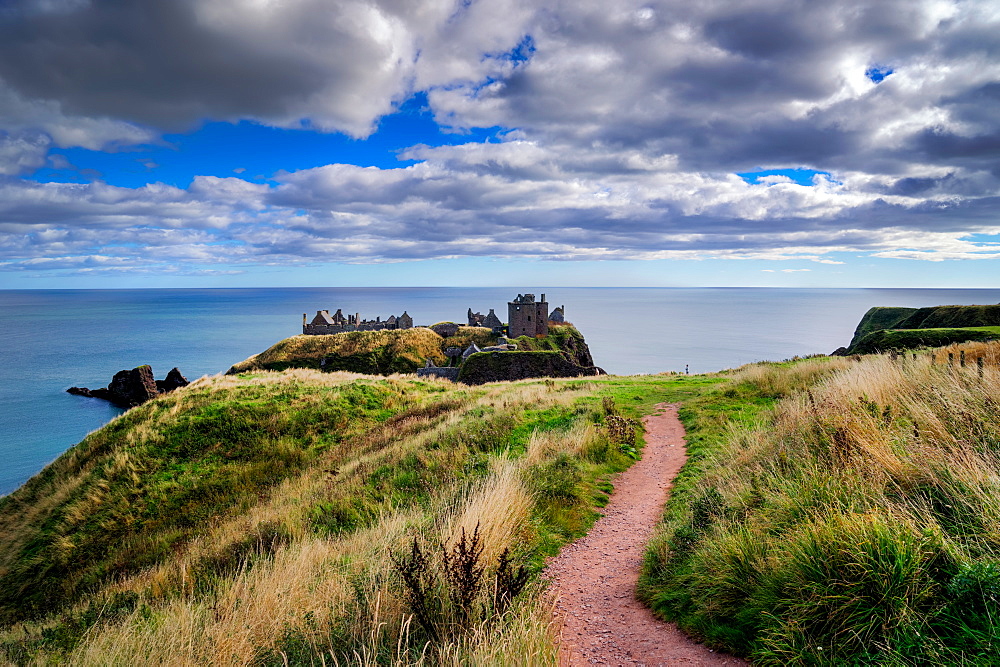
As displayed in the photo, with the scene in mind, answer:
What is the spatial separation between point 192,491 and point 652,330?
576 feet

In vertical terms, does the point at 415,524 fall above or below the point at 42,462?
above

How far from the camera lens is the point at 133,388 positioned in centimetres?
6359

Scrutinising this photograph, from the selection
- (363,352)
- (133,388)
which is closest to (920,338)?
(363,352)

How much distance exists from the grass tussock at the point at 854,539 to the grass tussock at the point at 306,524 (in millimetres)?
1697

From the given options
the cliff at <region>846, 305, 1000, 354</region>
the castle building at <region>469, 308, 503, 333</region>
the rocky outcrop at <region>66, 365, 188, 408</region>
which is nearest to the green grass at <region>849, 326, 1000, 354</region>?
the cliff at <region>846, 305, 1000, 354</region>

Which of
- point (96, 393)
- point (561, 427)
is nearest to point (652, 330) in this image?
point (96, 393)

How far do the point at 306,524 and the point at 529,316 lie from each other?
6176 cm

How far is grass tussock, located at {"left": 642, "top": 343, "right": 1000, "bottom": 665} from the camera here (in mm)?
3254

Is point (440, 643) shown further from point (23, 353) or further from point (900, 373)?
point (23, 353)

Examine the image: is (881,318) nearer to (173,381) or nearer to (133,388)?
(173,381)

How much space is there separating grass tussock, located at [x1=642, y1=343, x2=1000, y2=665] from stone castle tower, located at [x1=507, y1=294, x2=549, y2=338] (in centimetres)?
6188

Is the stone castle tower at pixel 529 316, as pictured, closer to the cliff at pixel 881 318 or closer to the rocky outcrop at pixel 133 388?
the rocky outcrop at pixel 133 388

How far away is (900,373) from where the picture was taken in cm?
870

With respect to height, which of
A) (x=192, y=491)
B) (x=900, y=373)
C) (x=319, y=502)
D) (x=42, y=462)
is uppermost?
(x=900, y=373)
